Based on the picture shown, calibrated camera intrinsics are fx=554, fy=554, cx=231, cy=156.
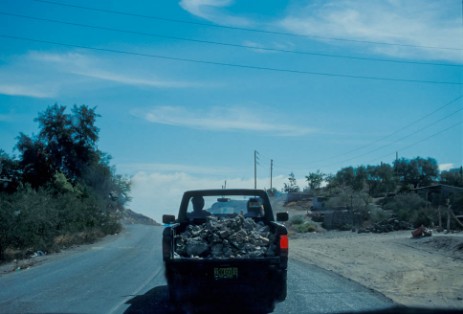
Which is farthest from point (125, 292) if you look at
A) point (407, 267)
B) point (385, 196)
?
point (385, 196)

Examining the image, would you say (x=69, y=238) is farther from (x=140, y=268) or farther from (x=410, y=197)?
(x=410, y=197)

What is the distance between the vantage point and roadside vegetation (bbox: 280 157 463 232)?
4250cm

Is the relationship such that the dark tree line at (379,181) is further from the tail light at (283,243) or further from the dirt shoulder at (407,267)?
the tail light at (283,243)

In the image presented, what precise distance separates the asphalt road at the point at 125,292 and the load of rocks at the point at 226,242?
1.16 m

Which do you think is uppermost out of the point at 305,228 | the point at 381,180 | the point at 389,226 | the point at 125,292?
the point at 381,180

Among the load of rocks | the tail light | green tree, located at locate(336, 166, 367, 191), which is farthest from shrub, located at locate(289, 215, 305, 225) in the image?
the tail light

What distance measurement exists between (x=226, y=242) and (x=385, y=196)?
57.1 meters

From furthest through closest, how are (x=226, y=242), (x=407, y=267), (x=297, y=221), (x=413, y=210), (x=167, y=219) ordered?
1. (x=297, y=221)
2. (x=413, y=210)
3. (x=407, y=267)
4. (x=167, y=219)
5. (x=226, y=242)

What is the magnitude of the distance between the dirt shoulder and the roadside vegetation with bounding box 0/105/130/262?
1565 cm

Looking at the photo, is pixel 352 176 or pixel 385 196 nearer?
pixel 385 196

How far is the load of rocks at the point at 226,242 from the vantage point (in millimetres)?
9430

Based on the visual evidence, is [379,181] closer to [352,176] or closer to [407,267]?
[352,176]

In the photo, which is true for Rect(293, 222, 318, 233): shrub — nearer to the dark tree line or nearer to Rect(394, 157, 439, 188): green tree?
the dark tree line

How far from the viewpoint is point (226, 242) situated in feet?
31.5
